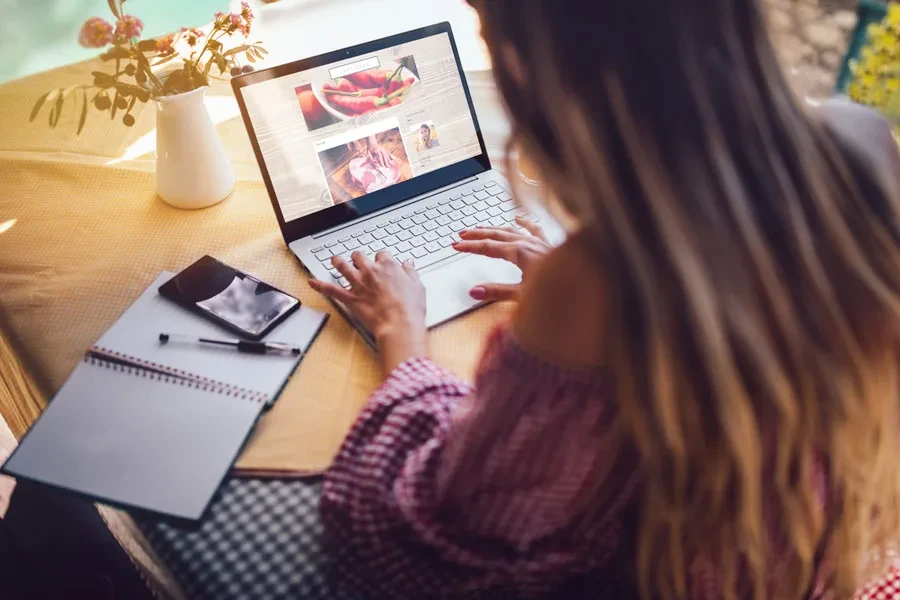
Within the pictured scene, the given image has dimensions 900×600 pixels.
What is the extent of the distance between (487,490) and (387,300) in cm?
29

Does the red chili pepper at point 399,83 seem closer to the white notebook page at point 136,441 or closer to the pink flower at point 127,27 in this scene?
the pink flower at point 127,27

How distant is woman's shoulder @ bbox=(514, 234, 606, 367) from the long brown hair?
15 mm

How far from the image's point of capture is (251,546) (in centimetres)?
65

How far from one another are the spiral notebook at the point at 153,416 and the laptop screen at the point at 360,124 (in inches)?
8.5

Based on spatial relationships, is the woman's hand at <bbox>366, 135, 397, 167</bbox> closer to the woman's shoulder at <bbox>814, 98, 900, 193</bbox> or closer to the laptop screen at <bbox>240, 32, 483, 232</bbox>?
the laptop screen at <bbox>240, 32, 483, 232</bbox>

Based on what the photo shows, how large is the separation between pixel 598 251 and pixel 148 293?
60 cm

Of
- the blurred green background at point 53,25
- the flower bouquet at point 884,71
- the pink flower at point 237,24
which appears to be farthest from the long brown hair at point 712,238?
the blurred green background at point 53,25

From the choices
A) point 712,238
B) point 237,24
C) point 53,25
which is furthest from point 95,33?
point 53,25

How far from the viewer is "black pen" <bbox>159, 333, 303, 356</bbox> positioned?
78 cm

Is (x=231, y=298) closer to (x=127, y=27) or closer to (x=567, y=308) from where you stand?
(x=127, y=27)

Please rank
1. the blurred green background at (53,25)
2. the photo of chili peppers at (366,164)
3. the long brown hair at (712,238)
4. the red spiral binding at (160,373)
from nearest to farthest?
the long brown hair at (712,238), the red spiral binding at (160,373), the photo of chili peppers at (366,164), the blurred green background at (53,25)

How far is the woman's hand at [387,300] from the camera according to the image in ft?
2.53

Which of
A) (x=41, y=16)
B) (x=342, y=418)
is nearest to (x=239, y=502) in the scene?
(x=342, y=418)

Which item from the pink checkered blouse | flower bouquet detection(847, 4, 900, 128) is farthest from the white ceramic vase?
flower bouquet detection(847, 4, 900, 128)
